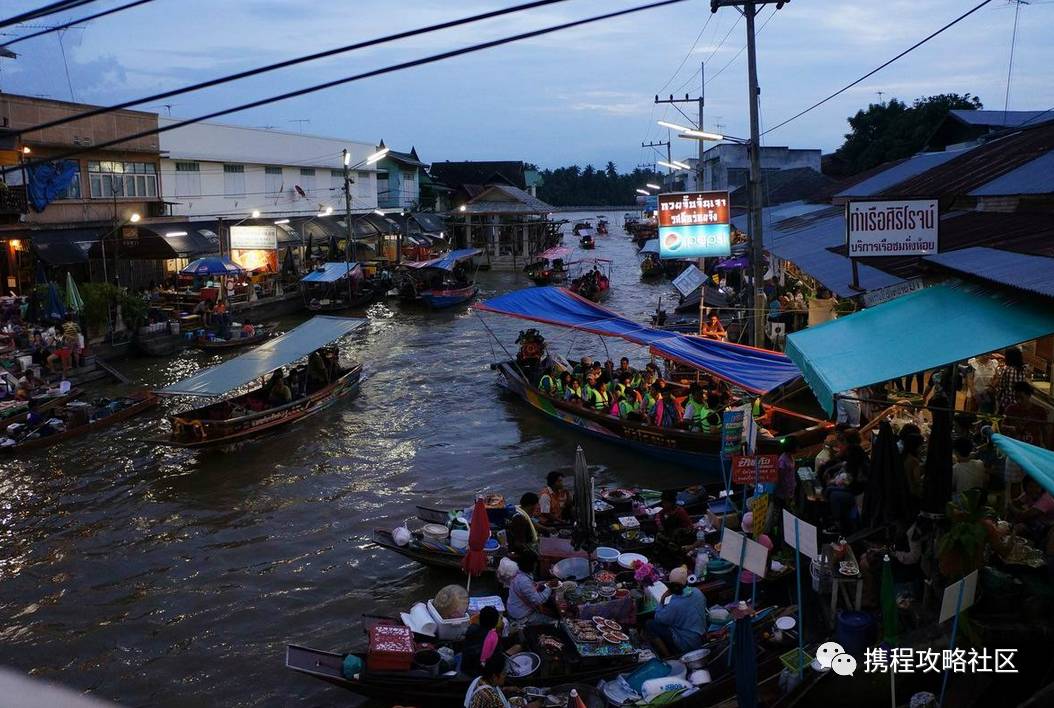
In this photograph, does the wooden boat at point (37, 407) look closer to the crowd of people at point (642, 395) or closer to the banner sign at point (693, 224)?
the crowd of people at point (642, 395)

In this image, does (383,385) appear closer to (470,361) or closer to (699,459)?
(470,361)

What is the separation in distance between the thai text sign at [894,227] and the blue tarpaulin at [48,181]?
2662 centimetres

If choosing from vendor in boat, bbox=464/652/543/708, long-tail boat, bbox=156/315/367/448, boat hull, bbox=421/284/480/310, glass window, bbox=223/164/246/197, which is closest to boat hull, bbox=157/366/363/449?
long-tail boat, bbox=156/315/367/448

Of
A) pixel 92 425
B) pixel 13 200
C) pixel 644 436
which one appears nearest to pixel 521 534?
pixel 644 436

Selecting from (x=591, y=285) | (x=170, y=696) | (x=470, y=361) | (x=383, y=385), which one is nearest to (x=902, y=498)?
(x=170, y=696)

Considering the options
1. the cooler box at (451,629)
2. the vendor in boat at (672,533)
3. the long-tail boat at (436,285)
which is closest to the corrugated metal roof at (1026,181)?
the vendor in boat at (672,533)

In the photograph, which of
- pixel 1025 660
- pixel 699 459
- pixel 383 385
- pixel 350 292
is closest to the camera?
pixel 1025 660

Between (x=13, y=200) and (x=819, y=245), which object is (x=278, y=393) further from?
(x=819, y=245)

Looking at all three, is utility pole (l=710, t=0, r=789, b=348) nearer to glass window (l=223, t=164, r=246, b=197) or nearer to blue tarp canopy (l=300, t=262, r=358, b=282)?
blue tarp canopy (l=300, t=262, r=358, b=282)

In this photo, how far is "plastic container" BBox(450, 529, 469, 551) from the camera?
11.4m

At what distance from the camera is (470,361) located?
90.3 ft

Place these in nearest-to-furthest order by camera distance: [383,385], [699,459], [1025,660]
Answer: [1025,660] < [699,459] < [383,385]

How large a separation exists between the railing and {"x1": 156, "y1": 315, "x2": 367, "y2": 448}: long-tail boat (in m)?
11.6

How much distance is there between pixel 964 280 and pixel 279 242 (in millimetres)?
35208
